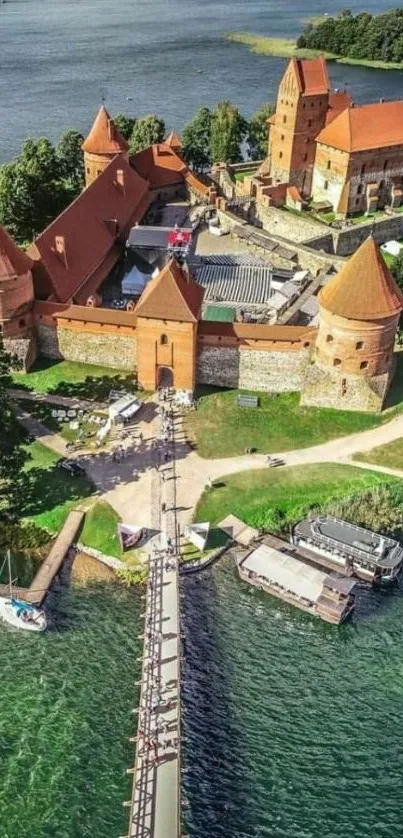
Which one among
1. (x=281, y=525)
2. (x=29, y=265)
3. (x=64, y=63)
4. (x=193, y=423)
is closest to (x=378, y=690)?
(x=281, y=525)

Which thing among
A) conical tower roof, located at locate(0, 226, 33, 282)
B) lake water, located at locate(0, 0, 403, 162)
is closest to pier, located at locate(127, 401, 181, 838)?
conical tower roof, located at locate(0, 226, 33, 282)

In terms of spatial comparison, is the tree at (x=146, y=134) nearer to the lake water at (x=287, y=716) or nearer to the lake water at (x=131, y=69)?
the lake water at (x=131, y=69)

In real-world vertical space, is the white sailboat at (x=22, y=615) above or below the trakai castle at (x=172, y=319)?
below

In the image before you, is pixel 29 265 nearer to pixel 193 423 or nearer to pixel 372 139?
pixel 193 423

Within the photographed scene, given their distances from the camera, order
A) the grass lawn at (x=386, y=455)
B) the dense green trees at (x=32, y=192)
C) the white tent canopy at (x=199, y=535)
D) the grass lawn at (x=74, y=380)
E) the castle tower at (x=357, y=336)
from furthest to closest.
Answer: the dense green trees at (x=32, y=192) < the grass lawn at (x=74, y=380) < the castle tower at (x=357, y=336) < the grass lawn at (x=386, y=455) < the white tent canopy at (x=199, y=535)

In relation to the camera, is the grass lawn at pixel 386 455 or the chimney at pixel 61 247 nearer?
the grass lawn at pixel 386 455

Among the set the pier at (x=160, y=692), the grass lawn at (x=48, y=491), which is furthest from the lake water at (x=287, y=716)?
the grass lawn at (x=48, y=491)

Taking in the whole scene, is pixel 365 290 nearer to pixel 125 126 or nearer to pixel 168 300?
pixel 168 300
